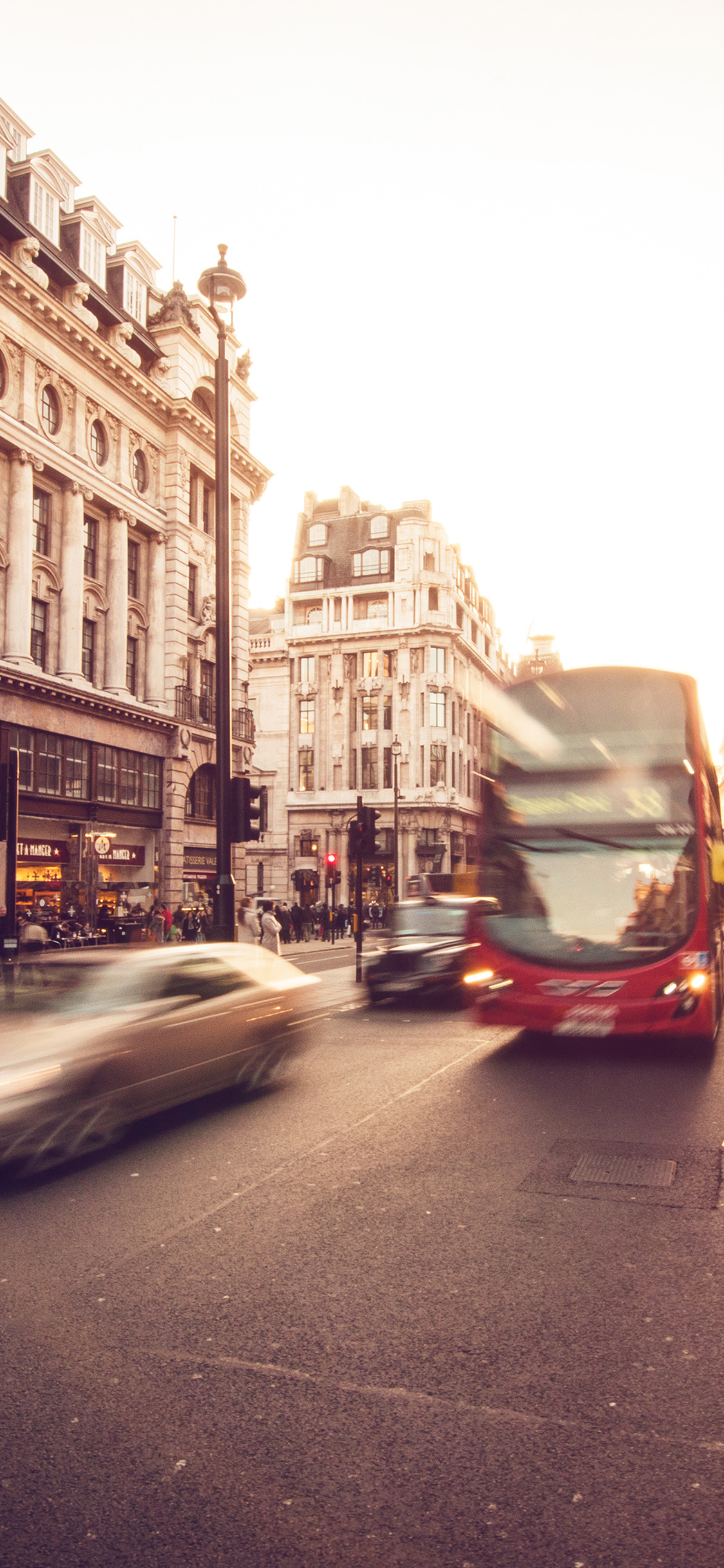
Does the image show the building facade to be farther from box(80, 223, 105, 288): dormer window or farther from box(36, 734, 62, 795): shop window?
box(36, 734, 62, 795): shop window

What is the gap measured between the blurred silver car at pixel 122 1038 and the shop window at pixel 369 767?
5774cm

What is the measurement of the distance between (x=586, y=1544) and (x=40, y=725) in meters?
26.9

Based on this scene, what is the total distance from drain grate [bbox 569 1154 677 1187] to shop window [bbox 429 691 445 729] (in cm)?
5991

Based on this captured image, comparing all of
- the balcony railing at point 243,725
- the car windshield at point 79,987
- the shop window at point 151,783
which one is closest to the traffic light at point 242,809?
the car windshield at point 79,987

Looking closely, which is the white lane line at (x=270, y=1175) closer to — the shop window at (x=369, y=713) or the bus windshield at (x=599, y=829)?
the bus windshield at (x=599, y=829)

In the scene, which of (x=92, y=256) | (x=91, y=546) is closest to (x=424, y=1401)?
(x=91, y=546)

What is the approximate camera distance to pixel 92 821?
3080 cm

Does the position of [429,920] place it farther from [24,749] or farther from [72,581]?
[72,581]

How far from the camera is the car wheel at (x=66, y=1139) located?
6.51m

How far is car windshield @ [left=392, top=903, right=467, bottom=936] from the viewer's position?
18156 mm

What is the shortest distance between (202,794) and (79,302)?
1478 centimetres

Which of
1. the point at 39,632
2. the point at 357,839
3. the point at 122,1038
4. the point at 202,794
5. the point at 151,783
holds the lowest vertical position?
the point at 122,1038

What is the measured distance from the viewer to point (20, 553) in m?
28.3

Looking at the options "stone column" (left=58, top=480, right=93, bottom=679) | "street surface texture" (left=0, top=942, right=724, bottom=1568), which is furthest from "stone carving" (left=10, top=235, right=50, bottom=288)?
"street surface texture" (left=0, top=942, right=724, bottom=1568)
